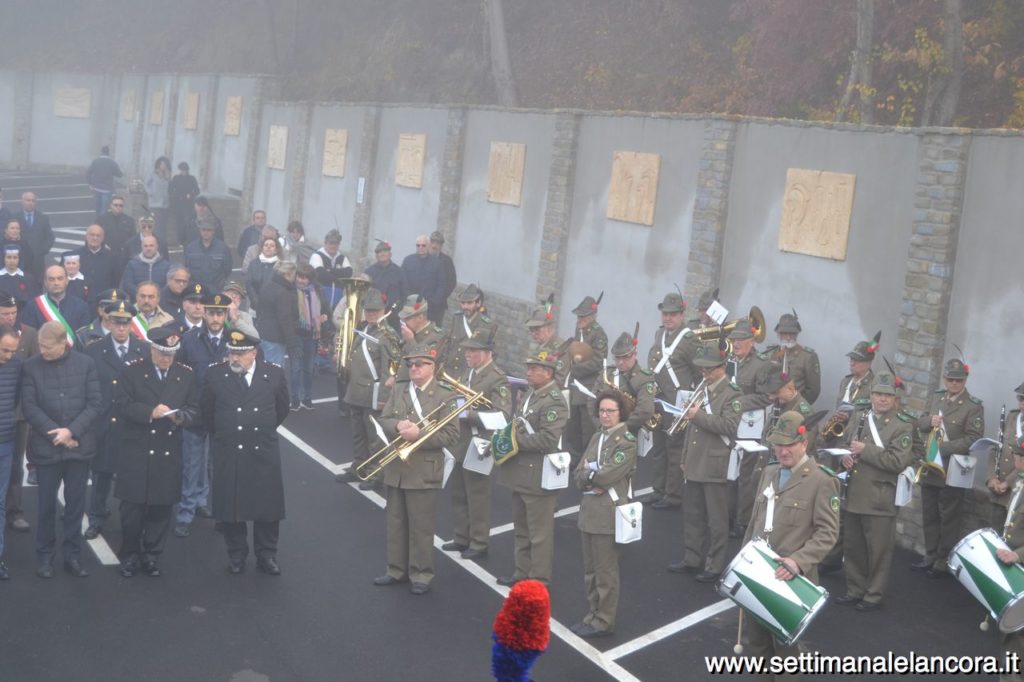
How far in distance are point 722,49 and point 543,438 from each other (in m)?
15.8

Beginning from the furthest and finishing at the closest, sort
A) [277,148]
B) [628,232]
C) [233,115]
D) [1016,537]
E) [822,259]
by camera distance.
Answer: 1. [233,115]
2. [277,148]
3. [628,232]
4. [822,259]
5. [1016,537]

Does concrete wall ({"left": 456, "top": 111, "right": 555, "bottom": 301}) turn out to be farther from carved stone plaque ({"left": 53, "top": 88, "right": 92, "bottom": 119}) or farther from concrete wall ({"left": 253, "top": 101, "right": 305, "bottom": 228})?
carved stone plaque ({"left": 53, "top": 88, "right": 92, "bottom": 119})

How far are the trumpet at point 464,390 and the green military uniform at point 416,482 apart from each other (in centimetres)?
17

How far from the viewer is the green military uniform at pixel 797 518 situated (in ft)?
25.4

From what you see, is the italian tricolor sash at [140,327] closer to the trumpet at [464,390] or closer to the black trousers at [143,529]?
the black trousers at [143,529]

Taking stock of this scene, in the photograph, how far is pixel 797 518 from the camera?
788 cm

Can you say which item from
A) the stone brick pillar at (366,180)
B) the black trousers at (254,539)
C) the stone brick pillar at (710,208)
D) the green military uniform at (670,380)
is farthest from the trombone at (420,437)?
the stone brick pillar at (366,180)

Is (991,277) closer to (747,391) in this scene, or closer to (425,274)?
(747,391)

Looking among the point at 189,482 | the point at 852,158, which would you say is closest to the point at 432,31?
the point at 852,158

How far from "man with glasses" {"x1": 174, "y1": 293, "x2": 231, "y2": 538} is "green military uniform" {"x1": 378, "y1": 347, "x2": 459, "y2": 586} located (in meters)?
1.83

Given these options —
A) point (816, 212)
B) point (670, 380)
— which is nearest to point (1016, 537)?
point (670, 380)

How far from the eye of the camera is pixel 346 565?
10.3 metres

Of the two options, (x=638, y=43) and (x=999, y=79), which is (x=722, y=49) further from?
(x=999, y=79)

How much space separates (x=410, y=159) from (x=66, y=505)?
45.0ft
